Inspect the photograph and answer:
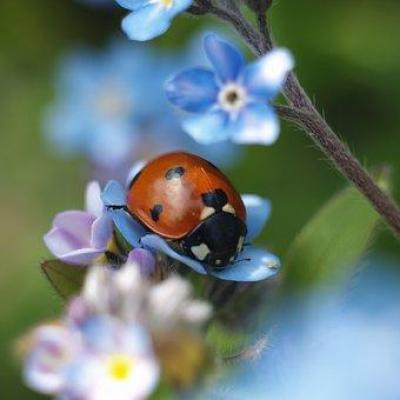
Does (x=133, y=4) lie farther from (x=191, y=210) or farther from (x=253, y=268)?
(x=253, y=268)

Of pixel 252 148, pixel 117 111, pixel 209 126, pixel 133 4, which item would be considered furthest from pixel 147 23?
pixel 117 111

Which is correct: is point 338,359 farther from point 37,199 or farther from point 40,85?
point 40,85

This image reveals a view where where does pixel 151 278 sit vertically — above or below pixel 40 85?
above

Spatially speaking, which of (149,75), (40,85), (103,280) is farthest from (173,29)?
(103,280)

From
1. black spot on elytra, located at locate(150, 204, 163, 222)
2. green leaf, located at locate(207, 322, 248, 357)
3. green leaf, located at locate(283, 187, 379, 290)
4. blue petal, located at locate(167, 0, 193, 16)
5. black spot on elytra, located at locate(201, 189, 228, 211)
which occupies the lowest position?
green leaf, located at locate(207, 322, 248, 357)

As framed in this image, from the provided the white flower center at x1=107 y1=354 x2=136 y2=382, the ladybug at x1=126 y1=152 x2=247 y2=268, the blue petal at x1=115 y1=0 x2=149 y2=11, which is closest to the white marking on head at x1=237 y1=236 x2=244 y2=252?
the ladybug at x1=126 y1=152 x2=247 y2=268

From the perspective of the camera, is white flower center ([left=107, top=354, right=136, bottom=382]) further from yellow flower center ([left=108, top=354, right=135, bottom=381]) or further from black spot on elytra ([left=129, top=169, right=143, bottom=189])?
black spot on elytra ([left=129, top=169, right=143, bottom=189])
